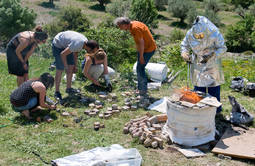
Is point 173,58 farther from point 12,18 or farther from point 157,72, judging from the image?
point 12,18

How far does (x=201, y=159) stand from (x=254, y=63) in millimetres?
6239

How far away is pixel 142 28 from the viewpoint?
606 centimetres

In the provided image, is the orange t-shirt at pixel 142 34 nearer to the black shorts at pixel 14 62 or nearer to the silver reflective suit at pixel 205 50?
the silver reflective suit at pixel 205 50

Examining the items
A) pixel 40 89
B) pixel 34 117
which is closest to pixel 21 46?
pixel 40 89

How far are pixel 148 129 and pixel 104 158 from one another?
118 centimetres

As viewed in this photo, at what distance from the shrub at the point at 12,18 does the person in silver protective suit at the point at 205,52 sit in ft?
31.0

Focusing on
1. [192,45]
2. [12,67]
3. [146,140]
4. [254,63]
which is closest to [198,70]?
[192,45]

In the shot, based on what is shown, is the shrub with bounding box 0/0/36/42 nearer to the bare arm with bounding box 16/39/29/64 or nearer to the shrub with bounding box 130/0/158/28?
the shrub with bounding box 130/0/158/28

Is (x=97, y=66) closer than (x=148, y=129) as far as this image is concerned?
No

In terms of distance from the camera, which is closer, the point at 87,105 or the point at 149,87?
the point at 87,105

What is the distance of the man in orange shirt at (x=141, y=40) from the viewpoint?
19.5 ft

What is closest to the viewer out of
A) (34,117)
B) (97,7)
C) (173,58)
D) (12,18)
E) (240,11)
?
(34,117)

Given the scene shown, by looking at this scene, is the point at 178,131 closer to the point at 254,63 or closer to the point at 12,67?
the point at 12,67

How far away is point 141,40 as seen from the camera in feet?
19.8
